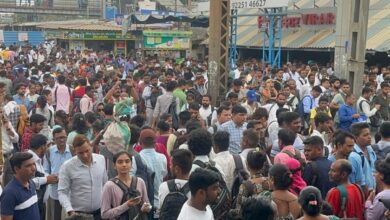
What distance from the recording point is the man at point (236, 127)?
7992 mm

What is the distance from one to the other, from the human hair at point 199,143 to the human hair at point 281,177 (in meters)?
0.99

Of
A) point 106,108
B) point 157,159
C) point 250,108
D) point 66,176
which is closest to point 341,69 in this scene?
point 250,108

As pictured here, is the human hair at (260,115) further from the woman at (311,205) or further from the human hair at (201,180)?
the human hair at (201,180)

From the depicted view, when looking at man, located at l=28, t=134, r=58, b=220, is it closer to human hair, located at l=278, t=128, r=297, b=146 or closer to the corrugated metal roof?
human hair, located at l=278, t=128, r=297, b=146

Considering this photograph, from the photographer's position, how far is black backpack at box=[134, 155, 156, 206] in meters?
5.96

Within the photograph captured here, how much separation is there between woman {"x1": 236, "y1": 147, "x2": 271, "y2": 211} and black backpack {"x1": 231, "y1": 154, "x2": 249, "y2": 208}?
0.16 metres

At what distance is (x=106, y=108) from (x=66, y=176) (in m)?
3.16

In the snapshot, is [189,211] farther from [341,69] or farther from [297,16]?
[297,16]

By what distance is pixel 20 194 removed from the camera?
5047mm

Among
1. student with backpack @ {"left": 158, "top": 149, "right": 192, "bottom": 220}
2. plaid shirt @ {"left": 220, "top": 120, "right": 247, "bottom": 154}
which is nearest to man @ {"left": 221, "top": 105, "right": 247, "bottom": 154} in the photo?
plaid shirt @ {"left": 220, "top": 120, "right": 247, "bottom": 154}

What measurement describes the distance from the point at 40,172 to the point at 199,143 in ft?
6.14

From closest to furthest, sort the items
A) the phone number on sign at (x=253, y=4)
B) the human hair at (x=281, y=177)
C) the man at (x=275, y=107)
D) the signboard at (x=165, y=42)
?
the human hair at (x=281, y=177) → the man at (x=275, y=107) → the phone number on sign at (x=253, y=4) → the signboard at (x=165, y=42)

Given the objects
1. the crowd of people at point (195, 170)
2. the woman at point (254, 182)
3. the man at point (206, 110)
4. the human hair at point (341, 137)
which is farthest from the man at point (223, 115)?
the woman at point (254, 182)

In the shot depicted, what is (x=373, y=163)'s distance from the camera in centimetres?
653
